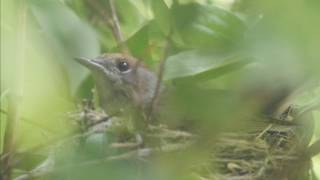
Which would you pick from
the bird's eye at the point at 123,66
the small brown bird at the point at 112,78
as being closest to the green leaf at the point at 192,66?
the small brown bird at the point at 112,78

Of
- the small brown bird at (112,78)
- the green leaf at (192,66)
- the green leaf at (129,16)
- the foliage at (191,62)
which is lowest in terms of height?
the foliage at (191,62)

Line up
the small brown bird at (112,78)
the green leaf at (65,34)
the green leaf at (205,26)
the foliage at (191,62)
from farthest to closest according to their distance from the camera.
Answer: the small brown bird at (112,78), the green leaf at (65,34), the green leaf at (205,26), the foliage at (191,62)

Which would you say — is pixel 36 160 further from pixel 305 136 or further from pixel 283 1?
pixel 283 1

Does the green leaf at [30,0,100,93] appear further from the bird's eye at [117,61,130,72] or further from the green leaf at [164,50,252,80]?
the bird's eye at [117,61,130,72]

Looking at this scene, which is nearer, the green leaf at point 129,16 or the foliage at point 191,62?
the foliage at point 191,62

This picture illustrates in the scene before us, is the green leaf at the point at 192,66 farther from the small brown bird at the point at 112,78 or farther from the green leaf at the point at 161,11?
the small brown bird at the point at 112,78

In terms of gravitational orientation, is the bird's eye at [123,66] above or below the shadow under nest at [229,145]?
above

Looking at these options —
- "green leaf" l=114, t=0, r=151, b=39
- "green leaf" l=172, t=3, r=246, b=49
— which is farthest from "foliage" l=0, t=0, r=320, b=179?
"green leaf" l=114, t=0, r=151, b=39

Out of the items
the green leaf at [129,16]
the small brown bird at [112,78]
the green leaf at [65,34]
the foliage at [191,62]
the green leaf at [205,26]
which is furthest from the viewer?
the small brown bird at [112,78]
